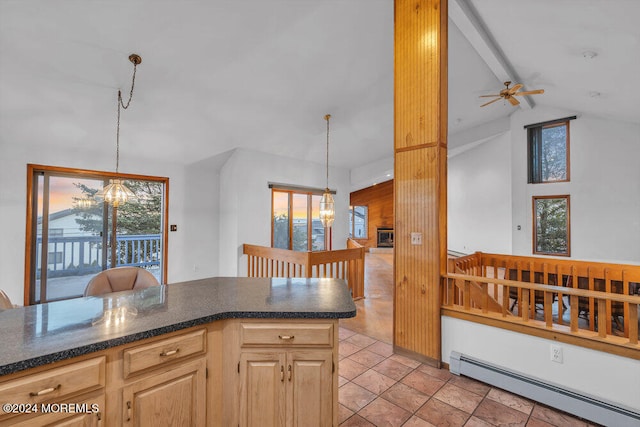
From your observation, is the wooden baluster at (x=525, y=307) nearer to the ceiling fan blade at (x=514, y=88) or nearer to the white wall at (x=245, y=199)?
the ceiling fan blade at (x=514, y=88)

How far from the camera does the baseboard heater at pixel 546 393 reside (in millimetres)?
1828

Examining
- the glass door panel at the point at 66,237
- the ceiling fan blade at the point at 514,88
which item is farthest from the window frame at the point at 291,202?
the ceiling fan blade at the point at 514,88

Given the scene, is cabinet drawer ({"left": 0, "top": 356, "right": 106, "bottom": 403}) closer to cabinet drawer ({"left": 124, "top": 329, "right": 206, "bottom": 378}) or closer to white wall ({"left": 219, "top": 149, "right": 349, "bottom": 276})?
cabinet drawer ({"left": 124, "top": 329, "right": 206, "bottom": 378})

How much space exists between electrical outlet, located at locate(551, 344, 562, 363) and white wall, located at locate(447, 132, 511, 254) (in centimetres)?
Answer: 596

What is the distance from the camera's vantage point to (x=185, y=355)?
1.38 m

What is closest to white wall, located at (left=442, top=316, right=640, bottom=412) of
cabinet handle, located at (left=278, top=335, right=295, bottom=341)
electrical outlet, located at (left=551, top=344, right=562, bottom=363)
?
electrical outlet, located at (left=551, top=344, right=562, bottom=363)

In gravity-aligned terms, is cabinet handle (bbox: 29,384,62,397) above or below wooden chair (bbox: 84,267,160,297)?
below

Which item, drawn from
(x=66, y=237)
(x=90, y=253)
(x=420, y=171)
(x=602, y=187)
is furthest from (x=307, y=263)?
(x=602, y=187)

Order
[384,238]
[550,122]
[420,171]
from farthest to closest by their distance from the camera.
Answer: [384,238], [550,122], [420,171]

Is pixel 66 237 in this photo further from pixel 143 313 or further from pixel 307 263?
pixel 143 313

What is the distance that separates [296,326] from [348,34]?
3216 millimetres

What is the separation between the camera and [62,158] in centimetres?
428

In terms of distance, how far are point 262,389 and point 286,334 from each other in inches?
12.3

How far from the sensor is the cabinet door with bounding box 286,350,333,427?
4.87ft
